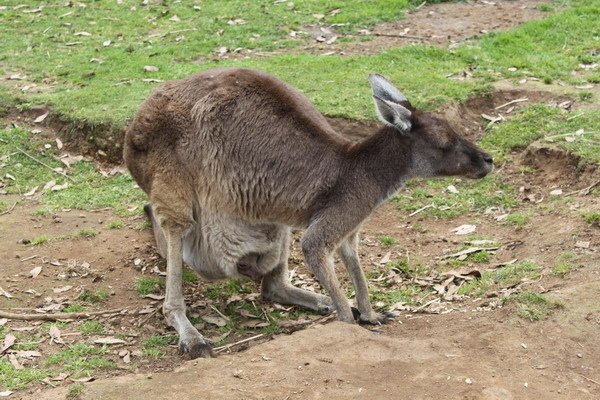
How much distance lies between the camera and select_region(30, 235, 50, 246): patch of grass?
7148 mm

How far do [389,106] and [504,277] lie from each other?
57.5 inches

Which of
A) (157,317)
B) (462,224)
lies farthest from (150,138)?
(462,224)

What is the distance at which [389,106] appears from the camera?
578cm

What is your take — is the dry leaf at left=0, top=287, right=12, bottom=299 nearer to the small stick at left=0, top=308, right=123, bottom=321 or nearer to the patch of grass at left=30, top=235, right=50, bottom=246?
the small stick at left=0, top=308, right=123, bottom=321

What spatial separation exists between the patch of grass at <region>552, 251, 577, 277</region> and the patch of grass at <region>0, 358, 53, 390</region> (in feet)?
10.4

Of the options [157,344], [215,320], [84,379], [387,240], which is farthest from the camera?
[387,240]

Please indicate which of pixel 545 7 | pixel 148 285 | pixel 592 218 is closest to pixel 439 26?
pixel 545 7

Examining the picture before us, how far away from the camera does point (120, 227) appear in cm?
754

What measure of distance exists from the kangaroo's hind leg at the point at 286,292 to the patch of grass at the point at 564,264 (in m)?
1.51

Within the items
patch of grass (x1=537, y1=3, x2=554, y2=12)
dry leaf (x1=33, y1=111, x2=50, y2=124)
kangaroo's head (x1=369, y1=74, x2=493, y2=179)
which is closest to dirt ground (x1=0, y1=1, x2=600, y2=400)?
kangaroo's head (x1=369, y1=74, x2=493, y2=179)

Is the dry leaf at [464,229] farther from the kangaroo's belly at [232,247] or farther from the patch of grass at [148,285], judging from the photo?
the patch of grass at [148,285]

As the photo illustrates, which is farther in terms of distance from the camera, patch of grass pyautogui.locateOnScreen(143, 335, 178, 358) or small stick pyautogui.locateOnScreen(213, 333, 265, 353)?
small stick pyautogui.locateOnScreen(213, 333, 265, 353)

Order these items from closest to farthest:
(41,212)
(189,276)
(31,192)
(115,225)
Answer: (189,276)
(115,225)
(41,212)
(31,192)

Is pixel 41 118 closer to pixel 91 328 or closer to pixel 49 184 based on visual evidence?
pixel 49 184
